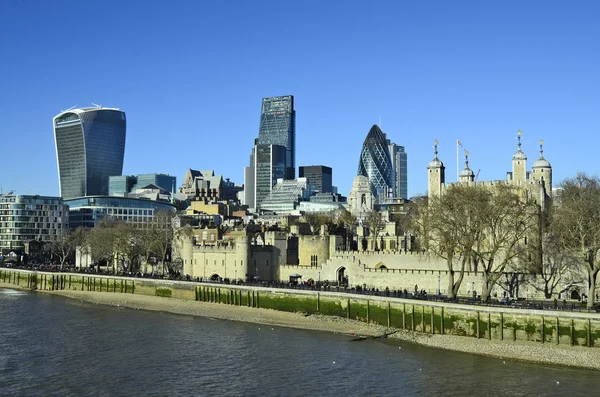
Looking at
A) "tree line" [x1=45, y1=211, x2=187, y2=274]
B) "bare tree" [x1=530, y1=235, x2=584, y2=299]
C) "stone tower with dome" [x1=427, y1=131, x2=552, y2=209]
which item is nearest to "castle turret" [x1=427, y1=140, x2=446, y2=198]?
"stone tower with dome" [x1=427, y1=131, x2=552, y2=209]

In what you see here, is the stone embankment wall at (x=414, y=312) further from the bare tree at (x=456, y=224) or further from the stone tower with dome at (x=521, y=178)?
the stone tower with dome at (x=521, y=178)

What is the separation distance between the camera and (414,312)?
6988 centimetres

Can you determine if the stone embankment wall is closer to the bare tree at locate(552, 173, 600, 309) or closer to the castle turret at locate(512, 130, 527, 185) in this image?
the bare tree at locate(552, 173, 600, 309)

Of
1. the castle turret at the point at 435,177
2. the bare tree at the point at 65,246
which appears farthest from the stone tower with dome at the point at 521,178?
the bare tree at the point at 65,246

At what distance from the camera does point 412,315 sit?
229ft

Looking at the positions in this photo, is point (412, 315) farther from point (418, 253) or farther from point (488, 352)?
point (418, 253)

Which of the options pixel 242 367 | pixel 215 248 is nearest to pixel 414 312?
pixel 242 367

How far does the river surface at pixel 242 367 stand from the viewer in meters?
48.4

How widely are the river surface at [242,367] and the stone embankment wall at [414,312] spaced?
17.7 ft

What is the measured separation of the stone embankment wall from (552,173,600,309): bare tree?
675 cm

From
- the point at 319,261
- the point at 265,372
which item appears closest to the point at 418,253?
the point at 319,261

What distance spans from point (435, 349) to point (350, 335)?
1012 cm

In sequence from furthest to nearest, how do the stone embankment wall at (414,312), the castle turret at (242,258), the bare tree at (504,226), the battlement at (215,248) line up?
the battlement at (215,248) → the castle turret at (242,258) → the bare tree at (504,226) → the stone embankment wall at (414,312)

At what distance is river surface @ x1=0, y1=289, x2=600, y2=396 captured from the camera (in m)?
48.4
